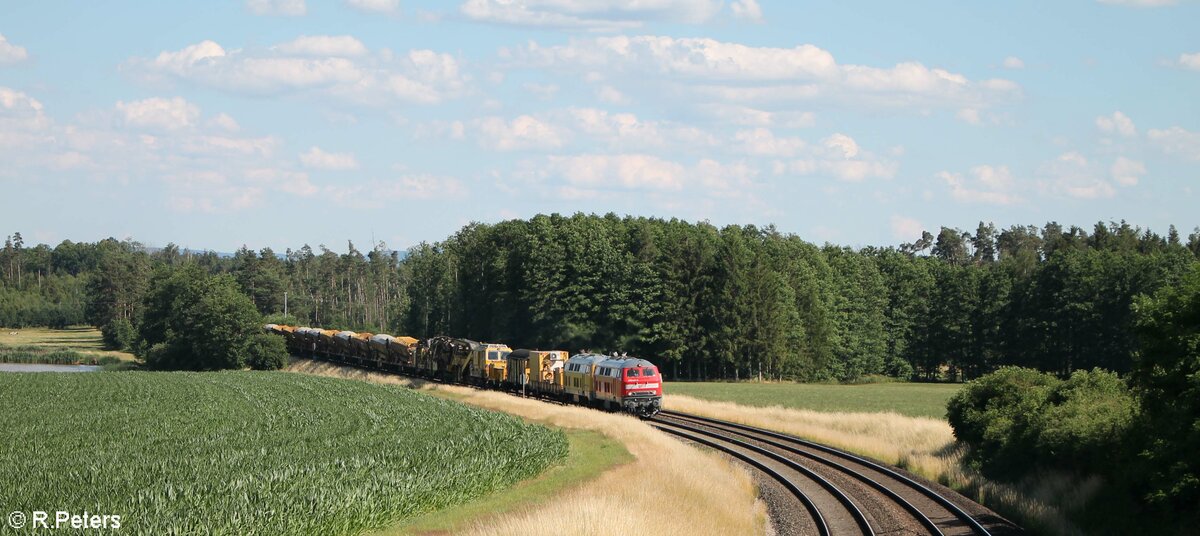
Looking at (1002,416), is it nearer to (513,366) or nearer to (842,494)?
(842,494)

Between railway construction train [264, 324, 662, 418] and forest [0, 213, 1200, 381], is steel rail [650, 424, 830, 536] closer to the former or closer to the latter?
railway construction train [264, 324, 662, 418]

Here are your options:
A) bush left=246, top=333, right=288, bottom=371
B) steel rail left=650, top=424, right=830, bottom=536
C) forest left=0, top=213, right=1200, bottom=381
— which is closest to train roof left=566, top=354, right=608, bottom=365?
steel rail left=650, top=424, right=830, bottom=536

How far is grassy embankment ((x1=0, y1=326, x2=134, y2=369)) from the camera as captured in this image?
135 metres

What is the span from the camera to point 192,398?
55.1 metres

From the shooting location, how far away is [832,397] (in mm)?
72688

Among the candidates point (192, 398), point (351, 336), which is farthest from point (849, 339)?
point (192, 398)

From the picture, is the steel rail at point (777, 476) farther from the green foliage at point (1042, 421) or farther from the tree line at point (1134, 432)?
the green foliage at point (1042, 421)

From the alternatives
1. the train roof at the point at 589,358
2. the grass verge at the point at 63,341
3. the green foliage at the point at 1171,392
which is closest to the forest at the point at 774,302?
the grass verge at the point at 63,341

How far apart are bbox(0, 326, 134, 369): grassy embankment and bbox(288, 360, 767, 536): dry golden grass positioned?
102623mm

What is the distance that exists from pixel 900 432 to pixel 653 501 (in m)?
21.0

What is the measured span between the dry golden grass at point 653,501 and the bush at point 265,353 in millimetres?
69541

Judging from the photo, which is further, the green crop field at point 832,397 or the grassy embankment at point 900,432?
the green crop field at point 832,397

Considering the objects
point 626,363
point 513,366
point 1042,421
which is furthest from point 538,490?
point 513,366

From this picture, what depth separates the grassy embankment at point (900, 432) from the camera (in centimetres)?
2878
